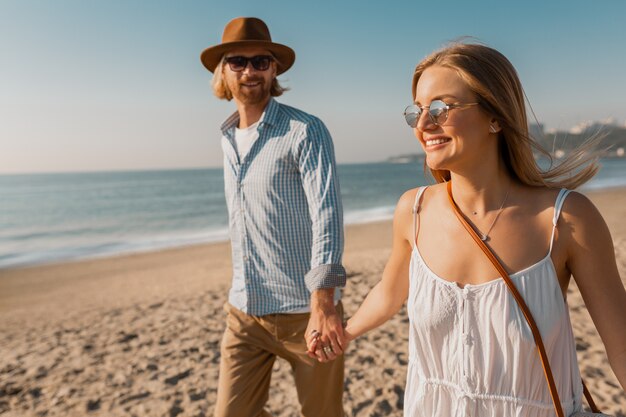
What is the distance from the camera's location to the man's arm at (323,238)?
2529 mm

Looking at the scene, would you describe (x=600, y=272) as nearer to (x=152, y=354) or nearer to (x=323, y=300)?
(x=323, y=300)

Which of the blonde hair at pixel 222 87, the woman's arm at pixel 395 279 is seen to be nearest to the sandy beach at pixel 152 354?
the woman's arm at pixel 395 279

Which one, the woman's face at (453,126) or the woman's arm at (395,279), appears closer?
the woman's face at (453,126)

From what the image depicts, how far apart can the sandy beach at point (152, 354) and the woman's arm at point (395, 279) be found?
2.54 m

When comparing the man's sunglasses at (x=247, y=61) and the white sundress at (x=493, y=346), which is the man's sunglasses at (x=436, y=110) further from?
the man's sunglasses at (x=247, y=61)

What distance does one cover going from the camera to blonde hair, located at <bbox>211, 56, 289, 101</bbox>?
3365 millimetres

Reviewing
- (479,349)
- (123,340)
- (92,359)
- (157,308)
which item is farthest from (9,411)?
(479,349)

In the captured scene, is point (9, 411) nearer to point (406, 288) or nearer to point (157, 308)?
point (157, 308)

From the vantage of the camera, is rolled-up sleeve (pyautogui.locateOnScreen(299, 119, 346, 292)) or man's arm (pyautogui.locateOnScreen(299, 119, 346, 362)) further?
rolled-up sleeve (pyautogui.locateOnScreen(299, 119, 346, 292))

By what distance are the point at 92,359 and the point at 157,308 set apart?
232 centimetres

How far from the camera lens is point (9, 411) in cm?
500

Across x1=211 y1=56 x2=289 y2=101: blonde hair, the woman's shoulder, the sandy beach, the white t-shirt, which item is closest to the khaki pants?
the white t-shirt

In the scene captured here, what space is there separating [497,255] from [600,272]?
280mm

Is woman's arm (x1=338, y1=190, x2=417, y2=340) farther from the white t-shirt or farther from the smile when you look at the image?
the white t-shirt
